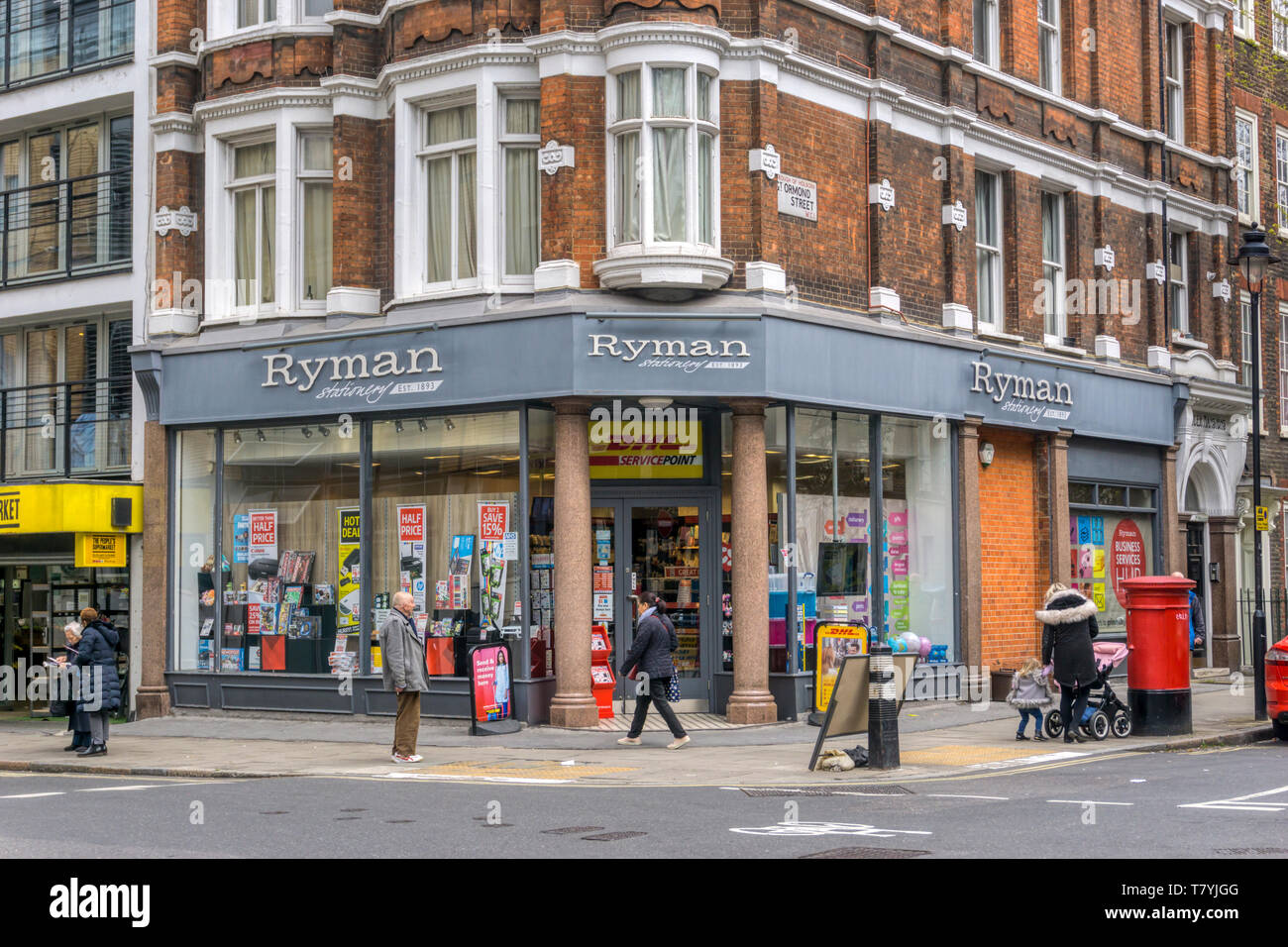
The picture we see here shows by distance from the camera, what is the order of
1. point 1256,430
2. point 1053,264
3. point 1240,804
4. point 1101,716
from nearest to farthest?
point 1240,804
point 1101,716
point 1256,430
point 1053,264

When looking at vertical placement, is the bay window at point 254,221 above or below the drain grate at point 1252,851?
above

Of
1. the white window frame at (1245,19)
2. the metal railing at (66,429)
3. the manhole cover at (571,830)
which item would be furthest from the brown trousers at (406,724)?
the white window frame at (1245,19)

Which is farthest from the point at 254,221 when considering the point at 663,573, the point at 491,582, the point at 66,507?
the point at 663,573

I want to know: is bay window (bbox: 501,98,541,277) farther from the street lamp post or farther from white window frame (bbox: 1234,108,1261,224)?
white window frame (bbox: 1234,108,1261,224)

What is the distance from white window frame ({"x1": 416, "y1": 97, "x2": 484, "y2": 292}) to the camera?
20312 millimetres

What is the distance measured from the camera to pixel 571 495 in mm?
19172

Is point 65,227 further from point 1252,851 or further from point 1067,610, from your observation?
point 1252,851

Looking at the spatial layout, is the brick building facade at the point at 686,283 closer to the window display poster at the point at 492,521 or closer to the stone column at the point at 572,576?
the stone column at the point at 572,576

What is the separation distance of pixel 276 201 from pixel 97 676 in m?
7.28

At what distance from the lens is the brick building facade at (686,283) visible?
19.4 metres

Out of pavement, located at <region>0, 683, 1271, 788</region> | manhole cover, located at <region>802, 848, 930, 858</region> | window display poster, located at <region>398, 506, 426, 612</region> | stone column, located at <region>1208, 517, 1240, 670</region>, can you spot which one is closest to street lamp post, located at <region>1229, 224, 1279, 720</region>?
pavement, located at <region>0, 683, 1271, 788</region>

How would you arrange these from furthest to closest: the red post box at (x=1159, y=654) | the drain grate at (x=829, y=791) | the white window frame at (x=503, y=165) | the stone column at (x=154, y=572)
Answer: the stone column at (x=154, y=572) < the white window frame at (x=503, y=165) < the red post box at (x=1159, y=654) < the drain grate at (x=829, y=791)

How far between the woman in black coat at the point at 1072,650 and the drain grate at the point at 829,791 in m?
4.37
